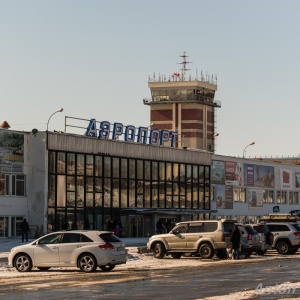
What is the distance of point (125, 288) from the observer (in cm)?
2505

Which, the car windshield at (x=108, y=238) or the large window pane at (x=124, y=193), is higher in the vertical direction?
the large window pane at (x=124, y=193)

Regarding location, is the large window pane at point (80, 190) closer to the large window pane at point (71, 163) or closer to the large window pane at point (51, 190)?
the large window pane at point (71, 163)

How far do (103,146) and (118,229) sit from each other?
938cm

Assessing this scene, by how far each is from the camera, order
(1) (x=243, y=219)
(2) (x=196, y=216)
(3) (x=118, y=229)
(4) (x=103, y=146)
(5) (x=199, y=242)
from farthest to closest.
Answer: (1) (x=243, y=219), (2) (x=196, y=216), (4) (x=103, y=146), (3) (x=118, y=229), (5) (x=199, y=242)

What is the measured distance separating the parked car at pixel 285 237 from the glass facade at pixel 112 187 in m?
23.2

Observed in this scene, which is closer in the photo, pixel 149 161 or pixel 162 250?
pixel 162 250

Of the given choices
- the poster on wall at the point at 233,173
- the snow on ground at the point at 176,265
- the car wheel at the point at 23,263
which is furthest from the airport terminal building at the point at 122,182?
the car wheel at the point at 23,263

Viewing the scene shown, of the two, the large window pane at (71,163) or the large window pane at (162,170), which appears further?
the large window pane at (162,170)

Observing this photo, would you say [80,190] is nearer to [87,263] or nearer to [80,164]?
[80,164]

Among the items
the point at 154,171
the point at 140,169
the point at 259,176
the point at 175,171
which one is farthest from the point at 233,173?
the point at 140,169

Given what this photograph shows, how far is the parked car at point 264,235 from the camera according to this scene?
45.7 meters

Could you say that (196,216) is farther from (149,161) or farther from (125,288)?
(125,288)

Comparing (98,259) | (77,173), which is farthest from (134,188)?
(98,259)

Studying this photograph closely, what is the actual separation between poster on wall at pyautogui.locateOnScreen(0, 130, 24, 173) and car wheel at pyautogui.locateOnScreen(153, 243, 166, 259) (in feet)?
80.5
